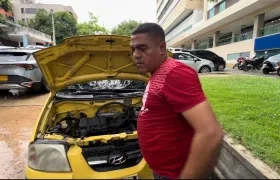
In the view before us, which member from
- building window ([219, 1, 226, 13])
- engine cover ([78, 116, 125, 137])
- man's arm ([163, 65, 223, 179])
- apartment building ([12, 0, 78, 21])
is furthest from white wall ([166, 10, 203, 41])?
apartment building ([12, 0, 78, 21])

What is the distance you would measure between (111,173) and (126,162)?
272 millimetres

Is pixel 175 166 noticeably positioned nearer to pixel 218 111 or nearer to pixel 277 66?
pixel 218 111

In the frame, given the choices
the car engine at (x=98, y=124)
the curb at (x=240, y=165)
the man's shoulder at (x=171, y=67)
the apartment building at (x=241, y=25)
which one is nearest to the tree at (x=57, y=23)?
the apartment building at (x=241, y=25)

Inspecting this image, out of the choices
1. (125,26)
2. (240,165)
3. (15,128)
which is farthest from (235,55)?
(125,26)

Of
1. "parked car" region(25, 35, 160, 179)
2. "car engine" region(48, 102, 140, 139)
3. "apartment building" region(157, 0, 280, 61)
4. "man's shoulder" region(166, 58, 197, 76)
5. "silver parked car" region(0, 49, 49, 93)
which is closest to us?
"man's shoulder" region(166, 58, 197, 76)

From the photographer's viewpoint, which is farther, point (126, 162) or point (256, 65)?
point (256, 65)

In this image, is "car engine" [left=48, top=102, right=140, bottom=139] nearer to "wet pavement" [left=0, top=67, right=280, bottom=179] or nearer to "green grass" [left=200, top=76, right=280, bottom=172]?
"wet pavement" [left=0, top=67, right=280, bottom=179]

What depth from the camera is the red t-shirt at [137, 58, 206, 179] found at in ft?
4.01

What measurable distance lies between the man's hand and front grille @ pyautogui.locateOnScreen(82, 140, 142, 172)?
45.9 inches

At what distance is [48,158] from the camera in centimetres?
195

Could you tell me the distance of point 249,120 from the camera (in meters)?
4.09

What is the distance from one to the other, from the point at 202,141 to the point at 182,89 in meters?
0.26

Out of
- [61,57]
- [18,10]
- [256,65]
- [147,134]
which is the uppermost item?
[18,10]

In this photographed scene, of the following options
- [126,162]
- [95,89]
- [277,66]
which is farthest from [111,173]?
[277,66]
